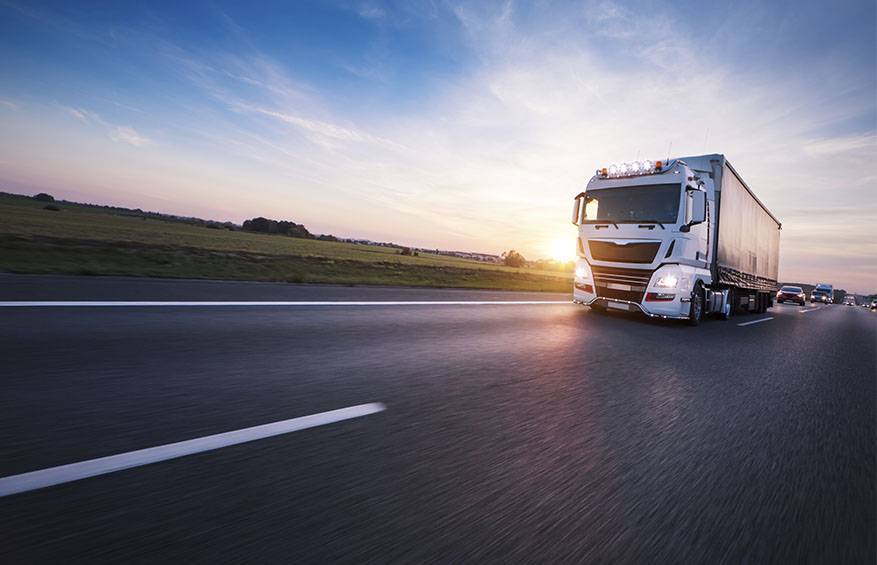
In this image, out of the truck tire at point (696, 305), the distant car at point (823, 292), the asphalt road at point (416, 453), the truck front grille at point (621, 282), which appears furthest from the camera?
the distant car at point (823, 292)

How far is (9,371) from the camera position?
3031mm

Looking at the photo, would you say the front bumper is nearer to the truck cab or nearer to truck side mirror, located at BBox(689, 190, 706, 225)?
the truck cab

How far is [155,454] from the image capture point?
1.97 m

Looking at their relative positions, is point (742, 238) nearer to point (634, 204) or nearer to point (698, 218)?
point (698, 218)

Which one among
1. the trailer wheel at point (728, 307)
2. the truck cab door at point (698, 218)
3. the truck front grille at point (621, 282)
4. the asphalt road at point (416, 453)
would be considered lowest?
the asphalt road at point (416, 453)

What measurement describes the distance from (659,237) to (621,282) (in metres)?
1.29

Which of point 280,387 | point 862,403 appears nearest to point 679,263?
point 862,403

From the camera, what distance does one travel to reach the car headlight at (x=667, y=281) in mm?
9625

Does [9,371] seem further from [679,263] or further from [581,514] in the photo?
[679,263]

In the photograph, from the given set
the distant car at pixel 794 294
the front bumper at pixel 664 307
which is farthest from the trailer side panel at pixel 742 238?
the distant car at pixel 794 294

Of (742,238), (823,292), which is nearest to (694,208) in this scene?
(742,238)

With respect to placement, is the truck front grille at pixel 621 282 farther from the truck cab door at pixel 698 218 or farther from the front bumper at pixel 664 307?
the truck cab door at pixel 698 218

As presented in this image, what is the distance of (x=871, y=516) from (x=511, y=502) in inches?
65.9

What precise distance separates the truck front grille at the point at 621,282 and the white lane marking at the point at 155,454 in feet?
28.6
